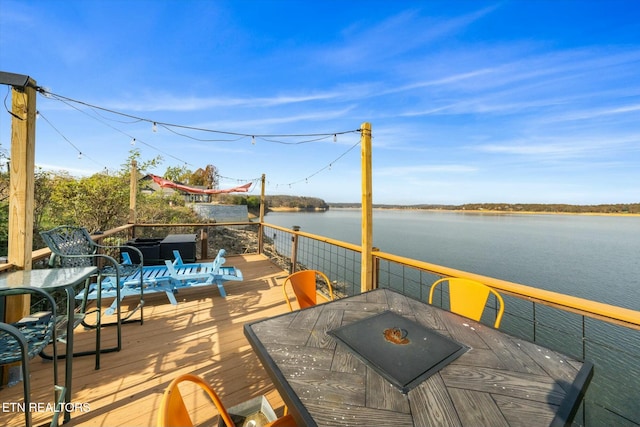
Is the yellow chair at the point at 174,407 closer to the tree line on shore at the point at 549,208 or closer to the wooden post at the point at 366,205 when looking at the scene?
the wooden post at the point at 366,205

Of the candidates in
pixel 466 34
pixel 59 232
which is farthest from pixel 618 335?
pixel 59 232

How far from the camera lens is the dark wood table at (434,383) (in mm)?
704

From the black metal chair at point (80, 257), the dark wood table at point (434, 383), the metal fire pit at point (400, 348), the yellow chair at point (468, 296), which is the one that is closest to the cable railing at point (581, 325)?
the yellow chair at point (468, 296)

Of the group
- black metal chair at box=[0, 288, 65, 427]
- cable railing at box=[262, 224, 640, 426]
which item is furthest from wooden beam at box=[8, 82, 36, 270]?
cable railing at box=[262, 224, 640, 426]

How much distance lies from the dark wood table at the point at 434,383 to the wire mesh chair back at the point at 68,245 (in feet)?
6.17

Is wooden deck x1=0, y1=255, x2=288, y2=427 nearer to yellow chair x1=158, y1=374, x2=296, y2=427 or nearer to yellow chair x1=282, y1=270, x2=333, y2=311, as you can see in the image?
yellow chair x1=282, y1=270, x2=333, y2=311

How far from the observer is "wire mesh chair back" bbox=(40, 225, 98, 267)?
1.91 m

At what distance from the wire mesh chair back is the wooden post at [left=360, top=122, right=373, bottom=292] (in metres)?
2.39

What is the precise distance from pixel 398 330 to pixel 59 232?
285 cm

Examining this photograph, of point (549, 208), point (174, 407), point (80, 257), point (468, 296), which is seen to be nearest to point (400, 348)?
point (174, 407)

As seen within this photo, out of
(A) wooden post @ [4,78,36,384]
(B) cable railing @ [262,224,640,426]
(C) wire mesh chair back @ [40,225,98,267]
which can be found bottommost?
(B) cable railing @ [262,224,640,426]

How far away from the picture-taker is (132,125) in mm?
3848

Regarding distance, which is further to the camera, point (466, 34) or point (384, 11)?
point (466, 34)

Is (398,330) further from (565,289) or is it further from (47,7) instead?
(565,289)
